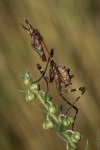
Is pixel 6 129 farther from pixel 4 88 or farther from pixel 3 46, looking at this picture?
pixel 3 46

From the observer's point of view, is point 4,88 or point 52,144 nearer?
point 4,88

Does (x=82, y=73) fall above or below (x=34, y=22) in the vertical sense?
below

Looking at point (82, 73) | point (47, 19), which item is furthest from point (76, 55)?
point (47, 19)

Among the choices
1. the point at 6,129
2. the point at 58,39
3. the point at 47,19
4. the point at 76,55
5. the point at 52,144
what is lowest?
the point at 52,144

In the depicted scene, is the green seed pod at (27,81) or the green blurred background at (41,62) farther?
the green blurred background at (41,62)

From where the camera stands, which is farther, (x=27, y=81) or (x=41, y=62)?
(x=41, y=62)

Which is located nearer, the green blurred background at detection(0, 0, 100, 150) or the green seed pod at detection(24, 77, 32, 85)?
the green seed pod at detection(24, 77, 32, 85)
